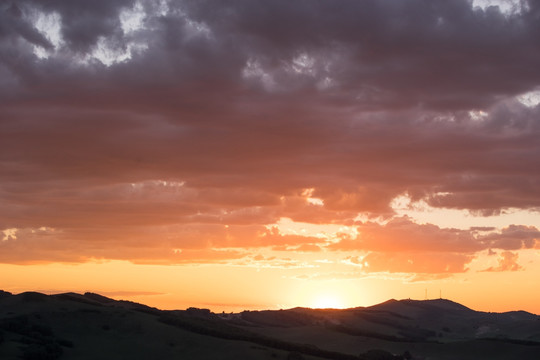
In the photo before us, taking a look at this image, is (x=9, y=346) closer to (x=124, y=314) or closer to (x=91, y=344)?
(x=91, y=344)

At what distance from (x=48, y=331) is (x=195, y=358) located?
36.5 metres

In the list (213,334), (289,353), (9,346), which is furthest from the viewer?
(213,334)

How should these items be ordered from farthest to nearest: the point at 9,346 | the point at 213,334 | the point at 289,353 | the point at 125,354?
1. the point at 213,334
2. the point at 289,353
3. the point at 125,354
4. the point at 9,346

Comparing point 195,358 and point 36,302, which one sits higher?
point 36,302

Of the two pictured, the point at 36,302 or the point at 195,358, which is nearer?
the point at 195,358

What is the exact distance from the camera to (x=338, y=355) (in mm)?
194750

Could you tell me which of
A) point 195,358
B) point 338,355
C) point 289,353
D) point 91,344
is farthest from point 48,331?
point 338,355

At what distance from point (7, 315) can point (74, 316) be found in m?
17.5

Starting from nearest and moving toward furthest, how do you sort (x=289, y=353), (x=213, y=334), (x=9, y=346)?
1. (x=9, y=346)
2. (x=289, y=353)
3. (x=213, y=334)

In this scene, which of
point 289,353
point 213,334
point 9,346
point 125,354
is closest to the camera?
point 9,346

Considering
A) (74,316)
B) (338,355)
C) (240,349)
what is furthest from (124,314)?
(338,355)

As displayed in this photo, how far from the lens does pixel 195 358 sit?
544 feet

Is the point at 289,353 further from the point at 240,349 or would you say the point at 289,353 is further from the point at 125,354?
the point at 125,354

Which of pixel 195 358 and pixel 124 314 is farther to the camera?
pixel 124 314
